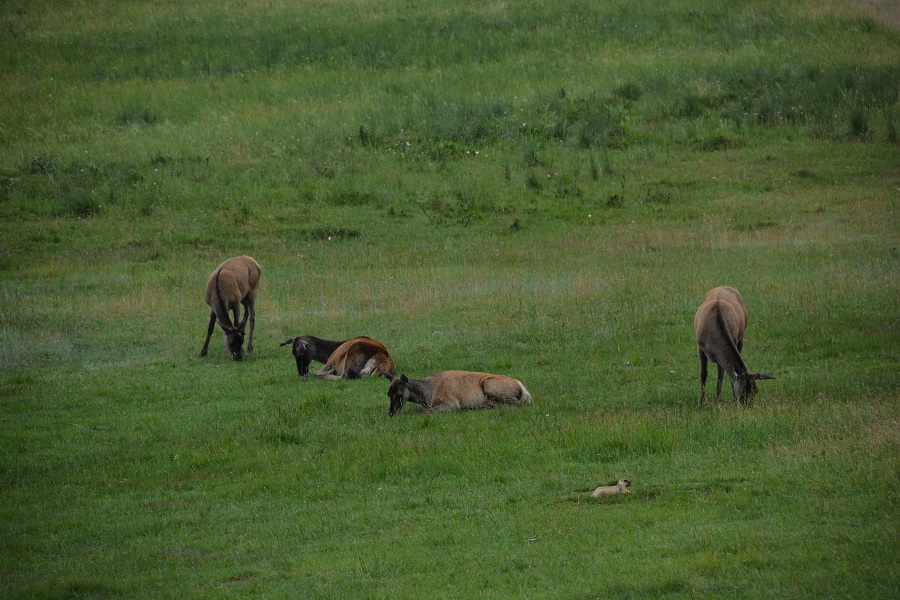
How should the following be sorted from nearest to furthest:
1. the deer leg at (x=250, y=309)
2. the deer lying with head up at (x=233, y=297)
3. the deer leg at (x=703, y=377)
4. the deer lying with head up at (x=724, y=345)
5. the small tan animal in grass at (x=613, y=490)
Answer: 1. the small tan animal in grass at (x=613, y=490)
2. the deer lying with head up at (x=724, y=345)
3. the deer leg at (x=703, y=377)
4. the deer lying with head up at (x=233, y=297)
5. the deer leg at (x=250, y=309)

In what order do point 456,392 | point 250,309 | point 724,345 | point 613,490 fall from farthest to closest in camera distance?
point 250,309, point 456,392, point 724,345, point 613,490

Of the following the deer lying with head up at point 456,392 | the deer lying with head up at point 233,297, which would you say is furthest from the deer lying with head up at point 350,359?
the deer lying with head up at point 456,392

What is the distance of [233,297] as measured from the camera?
65.5 ft

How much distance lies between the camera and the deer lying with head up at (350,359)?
17.2 meters

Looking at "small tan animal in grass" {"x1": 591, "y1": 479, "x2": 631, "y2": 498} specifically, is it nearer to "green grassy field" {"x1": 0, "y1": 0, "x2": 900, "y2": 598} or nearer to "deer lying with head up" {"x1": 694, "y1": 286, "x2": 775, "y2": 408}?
"green grassy field" {"x1": 0, "y1": 0, "x2": 900, "y2": 598}

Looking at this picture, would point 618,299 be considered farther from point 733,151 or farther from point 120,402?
point 733,151

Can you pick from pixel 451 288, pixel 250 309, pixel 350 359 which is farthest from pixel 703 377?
pixel 250 309

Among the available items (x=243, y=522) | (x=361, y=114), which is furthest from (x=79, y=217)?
(x=243, y=522)

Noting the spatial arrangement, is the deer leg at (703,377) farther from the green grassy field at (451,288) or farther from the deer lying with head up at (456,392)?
the deer lying with head up at (456,392)

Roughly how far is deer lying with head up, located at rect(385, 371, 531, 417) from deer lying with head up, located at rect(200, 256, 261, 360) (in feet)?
17.2

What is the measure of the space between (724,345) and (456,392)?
3.67 metres

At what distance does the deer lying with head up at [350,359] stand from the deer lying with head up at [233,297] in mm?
1654

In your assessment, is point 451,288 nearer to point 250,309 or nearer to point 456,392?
point 250,309

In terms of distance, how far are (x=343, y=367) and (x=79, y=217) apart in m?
16.1
